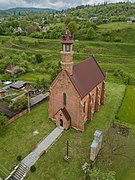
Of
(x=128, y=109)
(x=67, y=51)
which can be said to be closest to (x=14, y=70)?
(x=67, y=51)

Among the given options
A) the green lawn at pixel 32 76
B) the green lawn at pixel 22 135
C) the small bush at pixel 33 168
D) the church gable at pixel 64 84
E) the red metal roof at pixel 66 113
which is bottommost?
the small bush at pixel 33 168

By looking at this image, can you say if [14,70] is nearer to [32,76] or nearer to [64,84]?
[32,76]

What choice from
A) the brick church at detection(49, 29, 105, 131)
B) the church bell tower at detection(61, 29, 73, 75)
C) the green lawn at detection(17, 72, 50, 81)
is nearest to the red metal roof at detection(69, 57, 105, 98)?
the brick church at detection(49, 29, 105, 131)

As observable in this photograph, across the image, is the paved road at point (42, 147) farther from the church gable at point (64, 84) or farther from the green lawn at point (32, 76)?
the green lawn at point (32, 76)

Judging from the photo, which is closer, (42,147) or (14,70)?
(42,147)

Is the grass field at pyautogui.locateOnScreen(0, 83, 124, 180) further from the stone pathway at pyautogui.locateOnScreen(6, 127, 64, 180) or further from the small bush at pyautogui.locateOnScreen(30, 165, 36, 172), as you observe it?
the stone pathway at pyautogui.locateOnScreen(6, 127, 64, 180)

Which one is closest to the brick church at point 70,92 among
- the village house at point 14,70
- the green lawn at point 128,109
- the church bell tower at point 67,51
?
the church bell tower at point 67,51
